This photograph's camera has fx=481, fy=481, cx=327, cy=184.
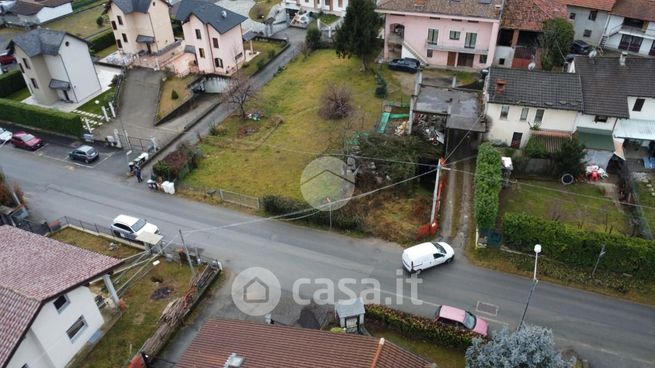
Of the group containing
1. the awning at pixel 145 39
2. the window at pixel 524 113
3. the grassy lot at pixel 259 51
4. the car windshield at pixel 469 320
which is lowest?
the car windshield at pixel 469 320

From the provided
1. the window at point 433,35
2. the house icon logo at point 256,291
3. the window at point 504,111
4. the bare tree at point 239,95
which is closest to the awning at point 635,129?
the window at point 504,111

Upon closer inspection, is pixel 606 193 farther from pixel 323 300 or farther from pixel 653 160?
pixel 323 300

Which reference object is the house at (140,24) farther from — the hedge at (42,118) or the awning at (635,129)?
the awning at (635,129)

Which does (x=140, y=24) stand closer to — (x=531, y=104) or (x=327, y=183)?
(x=327, y=183)

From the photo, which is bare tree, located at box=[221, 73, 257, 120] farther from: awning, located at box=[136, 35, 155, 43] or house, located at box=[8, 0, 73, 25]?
house, located at box=[8, 0, 73, 25]

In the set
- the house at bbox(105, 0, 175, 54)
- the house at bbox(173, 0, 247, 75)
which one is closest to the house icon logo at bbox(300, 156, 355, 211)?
the house at bbox(173, 0, 247, 75)

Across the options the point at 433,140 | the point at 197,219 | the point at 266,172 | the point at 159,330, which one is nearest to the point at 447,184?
the point at 433,140
